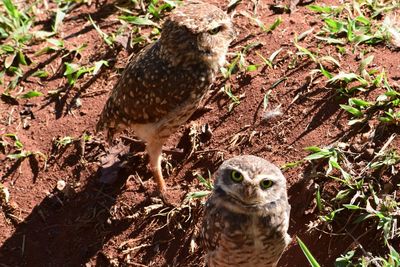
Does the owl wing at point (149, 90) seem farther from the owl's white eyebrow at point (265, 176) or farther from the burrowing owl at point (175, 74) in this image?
the owl's white eyebrow at point (265, 176)

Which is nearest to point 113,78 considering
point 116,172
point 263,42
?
point 116,172

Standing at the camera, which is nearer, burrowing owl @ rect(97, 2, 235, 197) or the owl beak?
the owl beak

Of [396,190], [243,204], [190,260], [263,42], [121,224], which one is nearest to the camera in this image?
[243,204]

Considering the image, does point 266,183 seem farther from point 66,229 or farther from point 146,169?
point 66,229

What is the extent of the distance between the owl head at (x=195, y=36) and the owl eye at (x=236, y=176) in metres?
1.21

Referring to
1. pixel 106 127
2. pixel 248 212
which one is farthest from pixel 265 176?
pixel 106 127

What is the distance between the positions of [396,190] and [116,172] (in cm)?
214

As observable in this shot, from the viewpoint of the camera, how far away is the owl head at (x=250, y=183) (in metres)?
3.64

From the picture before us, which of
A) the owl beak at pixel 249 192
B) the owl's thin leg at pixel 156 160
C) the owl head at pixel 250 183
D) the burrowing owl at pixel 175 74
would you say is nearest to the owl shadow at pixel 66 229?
the owl's thin leg at pixel 156 160

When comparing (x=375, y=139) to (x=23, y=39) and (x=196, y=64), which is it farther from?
(x=23, y=39)

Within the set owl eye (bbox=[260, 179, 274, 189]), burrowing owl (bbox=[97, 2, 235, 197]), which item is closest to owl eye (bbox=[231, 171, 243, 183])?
owl eye (bbox=[260, 179, 274, 189])

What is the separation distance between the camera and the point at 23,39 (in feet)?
19.7

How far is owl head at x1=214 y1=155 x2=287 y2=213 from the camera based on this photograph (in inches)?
143

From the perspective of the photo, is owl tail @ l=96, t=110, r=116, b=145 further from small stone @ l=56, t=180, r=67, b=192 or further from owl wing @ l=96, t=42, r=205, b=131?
small stone @ l=56, t=180, r=67, b=192
